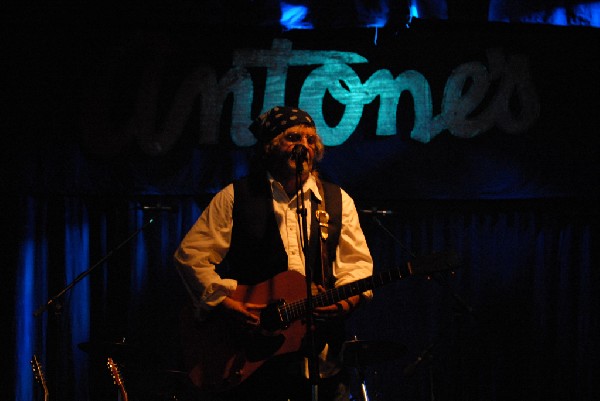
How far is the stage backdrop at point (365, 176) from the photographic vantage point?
5.34m

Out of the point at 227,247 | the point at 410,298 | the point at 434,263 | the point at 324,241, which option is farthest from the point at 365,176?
the point at 434,263

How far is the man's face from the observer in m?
3.80

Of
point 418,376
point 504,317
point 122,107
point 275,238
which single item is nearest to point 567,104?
point 504,317

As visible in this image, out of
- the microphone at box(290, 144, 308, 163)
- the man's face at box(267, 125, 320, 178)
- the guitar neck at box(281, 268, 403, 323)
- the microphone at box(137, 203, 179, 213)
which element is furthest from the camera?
the microphone at box(137, 203, 179, 213)

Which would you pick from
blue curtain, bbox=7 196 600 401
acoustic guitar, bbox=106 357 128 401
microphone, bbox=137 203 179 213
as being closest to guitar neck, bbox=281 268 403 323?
blue curtain, bbox=7 196 600 401

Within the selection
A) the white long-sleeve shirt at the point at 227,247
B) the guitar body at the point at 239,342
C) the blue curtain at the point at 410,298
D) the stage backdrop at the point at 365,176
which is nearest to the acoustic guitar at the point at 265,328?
the guitar body at the point at 239,342

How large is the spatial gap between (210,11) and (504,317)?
11.2 ft

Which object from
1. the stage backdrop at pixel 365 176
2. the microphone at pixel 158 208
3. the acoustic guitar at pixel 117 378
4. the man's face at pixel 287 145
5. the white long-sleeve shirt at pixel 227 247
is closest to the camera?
the white long-sleeve shirt at pixel 227 247

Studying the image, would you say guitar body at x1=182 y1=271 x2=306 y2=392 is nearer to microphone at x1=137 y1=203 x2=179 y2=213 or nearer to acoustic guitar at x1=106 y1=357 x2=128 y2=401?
acoustic guitar at x1=106 y1=357 x2=128 y2=401

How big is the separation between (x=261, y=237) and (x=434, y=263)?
92 cm

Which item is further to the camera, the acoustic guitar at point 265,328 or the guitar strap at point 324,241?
the guitar strap at point 324,241

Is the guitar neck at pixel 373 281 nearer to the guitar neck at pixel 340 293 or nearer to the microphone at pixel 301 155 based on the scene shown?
the guitar neck at pixel 340 293

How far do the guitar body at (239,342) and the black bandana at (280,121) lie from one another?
842 millimetres

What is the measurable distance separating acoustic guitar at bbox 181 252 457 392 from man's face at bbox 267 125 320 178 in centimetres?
61
